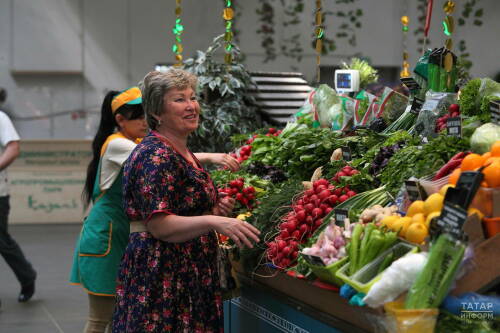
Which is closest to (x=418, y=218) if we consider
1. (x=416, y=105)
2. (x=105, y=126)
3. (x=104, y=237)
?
(x=416, y=105)

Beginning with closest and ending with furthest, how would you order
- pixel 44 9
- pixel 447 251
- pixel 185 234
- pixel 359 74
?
pixel 447 251, pixel 185 234, pixel 359 74, pixel 44 9

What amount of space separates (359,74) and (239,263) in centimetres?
189

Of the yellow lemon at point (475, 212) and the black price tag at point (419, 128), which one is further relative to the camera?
the black price tag at point (419, 128)

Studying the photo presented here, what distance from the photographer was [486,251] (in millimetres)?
2021

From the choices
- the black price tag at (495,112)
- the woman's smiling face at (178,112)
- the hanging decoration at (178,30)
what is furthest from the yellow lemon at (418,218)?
the hanging decoration at (178,30)

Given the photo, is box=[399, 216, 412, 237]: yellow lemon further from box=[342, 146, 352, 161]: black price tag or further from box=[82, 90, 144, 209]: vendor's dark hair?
box=[82, 90, 144, 209]: vendor's dark hair

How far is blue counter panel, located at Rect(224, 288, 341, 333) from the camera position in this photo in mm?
2652

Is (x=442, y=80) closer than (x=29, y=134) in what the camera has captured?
Yes

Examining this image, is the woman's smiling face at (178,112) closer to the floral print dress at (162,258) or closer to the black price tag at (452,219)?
the floral print dress at (162,258)

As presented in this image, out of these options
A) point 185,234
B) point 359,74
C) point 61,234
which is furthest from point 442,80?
point 61,234

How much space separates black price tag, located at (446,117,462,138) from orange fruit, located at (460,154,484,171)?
14.2 inches

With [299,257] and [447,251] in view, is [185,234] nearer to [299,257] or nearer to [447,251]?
[299,257]

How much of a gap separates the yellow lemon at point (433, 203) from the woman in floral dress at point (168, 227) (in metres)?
0.67

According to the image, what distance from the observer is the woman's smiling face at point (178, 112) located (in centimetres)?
263
